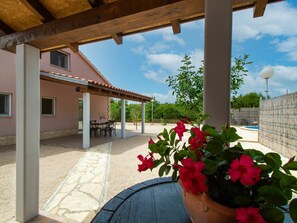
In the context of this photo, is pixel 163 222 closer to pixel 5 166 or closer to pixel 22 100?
pixel 22 100

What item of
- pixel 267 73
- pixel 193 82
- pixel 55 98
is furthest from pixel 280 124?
pixel 55 98

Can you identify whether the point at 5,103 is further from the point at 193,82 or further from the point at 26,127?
the point at 193,82

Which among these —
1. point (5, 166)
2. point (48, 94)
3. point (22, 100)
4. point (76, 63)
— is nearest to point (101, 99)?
point (76, 63)

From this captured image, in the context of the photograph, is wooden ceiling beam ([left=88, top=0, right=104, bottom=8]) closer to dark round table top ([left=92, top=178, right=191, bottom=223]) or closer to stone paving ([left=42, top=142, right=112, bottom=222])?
dark round table top ([left=92, top=178, right=191, bottom=223])

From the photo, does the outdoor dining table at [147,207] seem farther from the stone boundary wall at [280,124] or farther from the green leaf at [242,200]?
the stone boundary wall at [280,124]

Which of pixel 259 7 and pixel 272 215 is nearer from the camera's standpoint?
pixel 272 215

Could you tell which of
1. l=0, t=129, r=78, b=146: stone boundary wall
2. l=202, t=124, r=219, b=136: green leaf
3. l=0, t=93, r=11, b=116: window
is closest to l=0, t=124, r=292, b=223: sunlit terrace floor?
l=0, t=129, r=78, b=146: stone boundary wall

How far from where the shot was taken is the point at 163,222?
3.46 feet

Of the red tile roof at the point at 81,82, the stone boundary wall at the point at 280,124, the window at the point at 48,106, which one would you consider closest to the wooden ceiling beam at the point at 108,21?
the red tile roof at the point at 81,82

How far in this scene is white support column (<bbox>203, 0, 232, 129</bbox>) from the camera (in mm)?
1274

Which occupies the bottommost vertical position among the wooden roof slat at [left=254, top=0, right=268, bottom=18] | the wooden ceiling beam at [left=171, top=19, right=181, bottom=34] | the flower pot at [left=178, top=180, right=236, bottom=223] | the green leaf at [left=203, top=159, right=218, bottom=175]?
the flower pot at [left=178, top=180, right=236, bottom=223]

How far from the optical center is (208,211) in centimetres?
78

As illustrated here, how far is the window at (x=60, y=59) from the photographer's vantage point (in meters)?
9.56

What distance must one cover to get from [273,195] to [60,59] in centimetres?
1125
